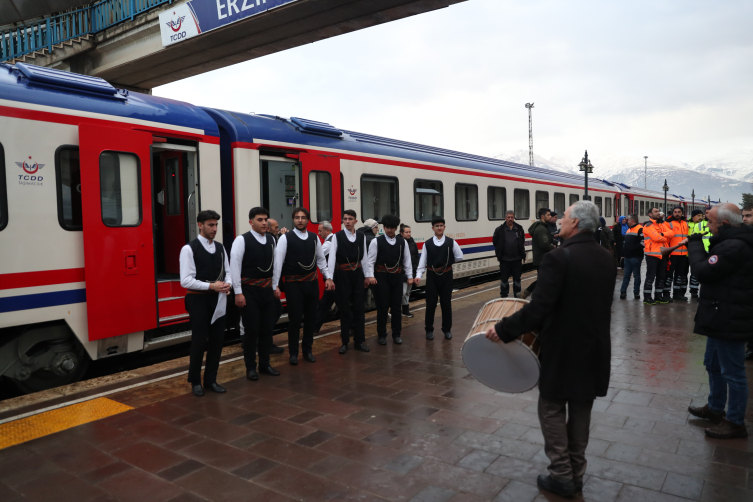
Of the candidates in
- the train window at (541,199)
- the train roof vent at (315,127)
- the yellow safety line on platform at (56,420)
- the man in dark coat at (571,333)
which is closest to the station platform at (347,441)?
the yellow safety line on platform at (56,420)

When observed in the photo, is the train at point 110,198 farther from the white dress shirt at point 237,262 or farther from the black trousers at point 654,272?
the black trousers at point 654,272

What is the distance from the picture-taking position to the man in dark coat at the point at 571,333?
10.2ft

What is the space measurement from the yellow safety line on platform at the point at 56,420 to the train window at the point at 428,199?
283 inches

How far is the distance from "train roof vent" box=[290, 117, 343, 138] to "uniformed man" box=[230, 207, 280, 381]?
2947 mm

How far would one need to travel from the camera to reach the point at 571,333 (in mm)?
3117

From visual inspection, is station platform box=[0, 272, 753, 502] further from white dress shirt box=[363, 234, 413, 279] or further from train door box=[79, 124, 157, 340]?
white dress shirt box=[363, 234, 413, 279]

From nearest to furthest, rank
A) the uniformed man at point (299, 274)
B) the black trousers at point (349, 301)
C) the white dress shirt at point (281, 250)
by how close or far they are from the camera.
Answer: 1. the white dress shirt at point (281, 250)
2. the uniformed man at point (299, 274)
3. the black trousers at point (349, 301)

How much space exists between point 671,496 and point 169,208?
20.9 feet

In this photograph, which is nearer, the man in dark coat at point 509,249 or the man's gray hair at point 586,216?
the man's gray hair at point 586,216

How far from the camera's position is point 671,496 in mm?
3096

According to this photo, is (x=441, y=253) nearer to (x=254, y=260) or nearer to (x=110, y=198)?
(x=254, y=260)

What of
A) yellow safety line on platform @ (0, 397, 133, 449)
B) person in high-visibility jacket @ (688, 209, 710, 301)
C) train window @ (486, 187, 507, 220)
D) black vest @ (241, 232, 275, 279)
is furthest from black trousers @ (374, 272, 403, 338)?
train window @ (486, 187, 507, 220)

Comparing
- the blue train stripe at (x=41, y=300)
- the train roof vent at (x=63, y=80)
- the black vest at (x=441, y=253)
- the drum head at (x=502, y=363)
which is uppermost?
the train roof vent at (x=63, y=80)

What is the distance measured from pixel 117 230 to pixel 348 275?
271 centimetres
